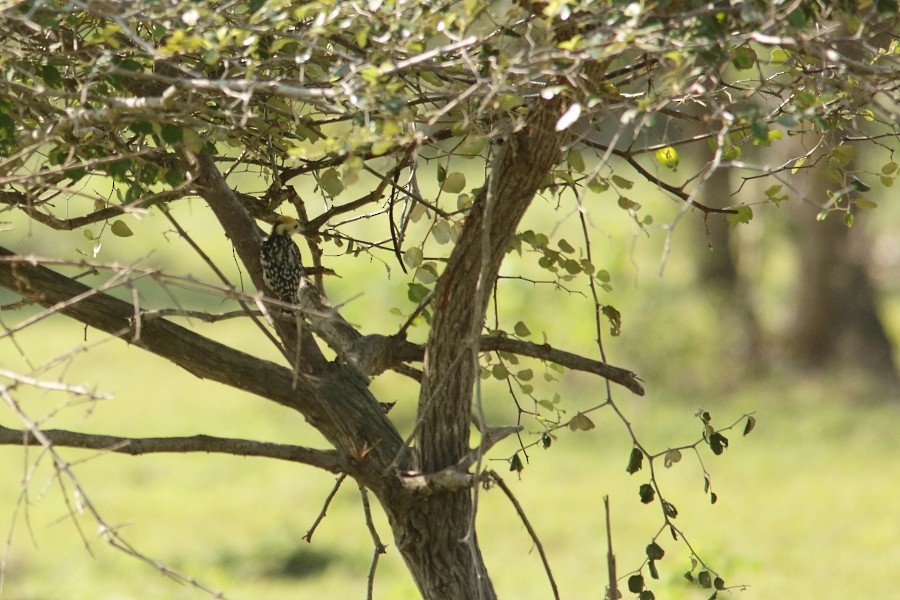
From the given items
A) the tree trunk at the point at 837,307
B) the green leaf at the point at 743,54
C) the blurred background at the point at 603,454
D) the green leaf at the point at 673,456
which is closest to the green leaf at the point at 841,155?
the green leaf at the point at 743,54

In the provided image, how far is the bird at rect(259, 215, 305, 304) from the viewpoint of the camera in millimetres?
2299

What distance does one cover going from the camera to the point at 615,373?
2.00 metres

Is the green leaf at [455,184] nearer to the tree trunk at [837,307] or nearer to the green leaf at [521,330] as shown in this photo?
the green leaf at [521,330]

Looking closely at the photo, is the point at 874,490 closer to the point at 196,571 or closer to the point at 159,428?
the point at 196,571

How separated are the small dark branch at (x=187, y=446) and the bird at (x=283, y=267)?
490 millimetres

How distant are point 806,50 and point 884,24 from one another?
0.41 meters

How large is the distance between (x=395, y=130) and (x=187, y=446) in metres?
0.78

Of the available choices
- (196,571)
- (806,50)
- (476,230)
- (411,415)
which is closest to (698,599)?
(196,571)

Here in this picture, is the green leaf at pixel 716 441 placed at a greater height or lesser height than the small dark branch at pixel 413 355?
lesser

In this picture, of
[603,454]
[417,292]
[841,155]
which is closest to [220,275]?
[417,292]

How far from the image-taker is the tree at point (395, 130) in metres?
1.37

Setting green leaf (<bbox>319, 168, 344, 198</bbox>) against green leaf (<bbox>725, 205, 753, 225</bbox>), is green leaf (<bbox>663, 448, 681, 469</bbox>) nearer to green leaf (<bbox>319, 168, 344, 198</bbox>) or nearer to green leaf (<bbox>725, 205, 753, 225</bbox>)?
green leaf (<bbox>725, 205, 753, 225</bbox>)

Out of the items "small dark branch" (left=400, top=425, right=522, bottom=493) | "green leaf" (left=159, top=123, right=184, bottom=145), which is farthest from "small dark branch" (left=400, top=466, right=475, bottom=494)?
"green leaf" (left=159, top=123, right=184, bottom=145)

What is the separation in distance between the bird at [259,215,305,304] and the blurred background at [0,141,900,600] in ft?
6.64
